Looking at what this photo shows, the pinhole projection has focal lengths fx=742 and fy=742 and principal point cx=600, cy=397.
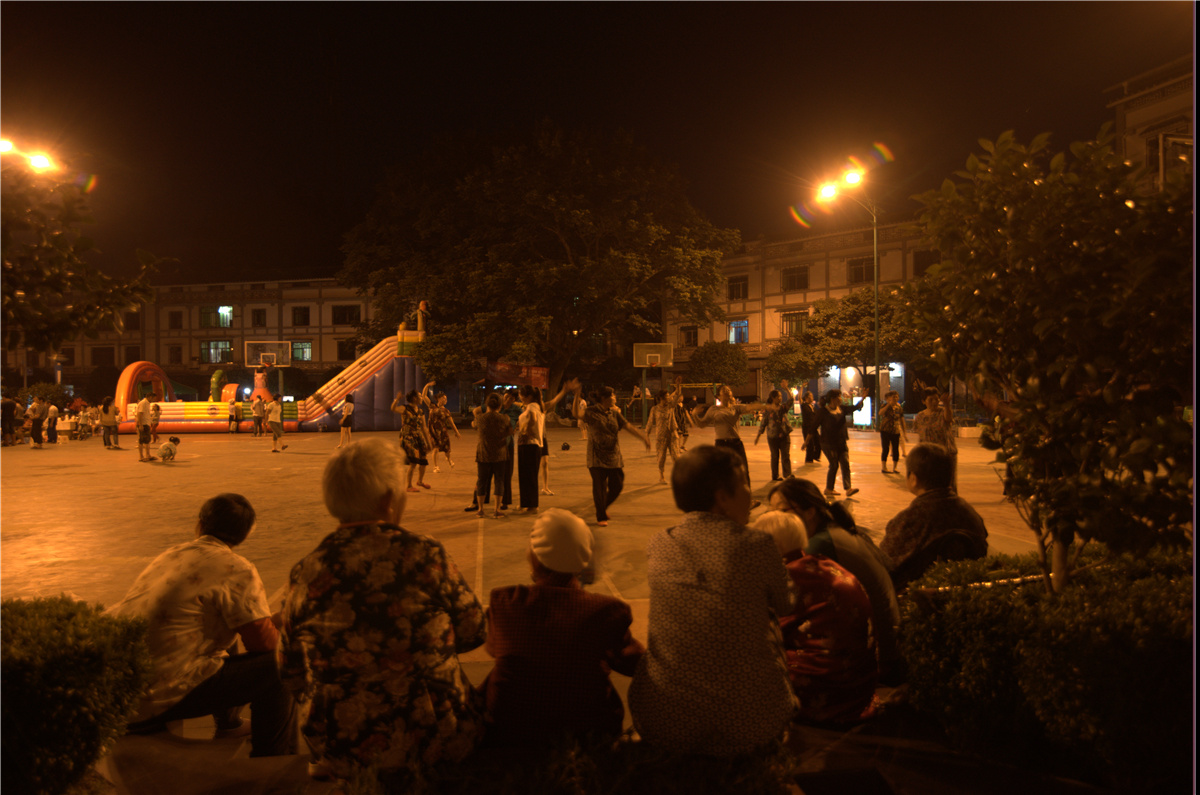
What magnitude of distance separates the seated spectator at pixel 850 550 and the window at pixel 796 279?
132 ft

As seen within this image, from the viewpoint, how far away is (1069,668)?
267cm

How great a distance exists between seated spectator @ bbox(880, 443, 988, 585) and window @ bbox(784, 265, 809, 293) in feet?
130

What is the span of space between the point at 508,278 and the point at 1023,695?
2667 centimetres

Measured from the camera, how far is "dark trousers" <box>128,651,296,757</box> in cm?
318

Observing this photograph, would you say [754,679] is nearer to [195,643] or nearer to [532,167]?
[195,643]

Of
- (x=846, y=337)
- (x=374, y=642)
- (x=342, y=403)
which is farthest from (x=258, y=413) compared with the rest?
(x=374, y=642)

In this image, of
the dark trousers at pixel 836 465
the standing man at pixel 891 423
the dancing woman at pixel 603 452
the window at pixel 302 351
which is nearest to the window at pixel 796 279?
the standing man at pixel 891 423

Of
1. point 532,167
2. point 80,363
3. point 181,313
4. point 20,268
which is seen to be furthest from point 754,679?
point 80,363

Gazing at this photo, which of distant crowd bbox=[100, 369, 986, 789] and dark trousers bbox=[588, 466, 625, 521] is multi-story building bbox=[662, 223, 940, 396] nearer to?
dark trousers bbox=[588, 466, 625, 521]

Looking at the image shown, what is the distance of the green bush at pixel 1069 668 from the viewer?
2.54 metres

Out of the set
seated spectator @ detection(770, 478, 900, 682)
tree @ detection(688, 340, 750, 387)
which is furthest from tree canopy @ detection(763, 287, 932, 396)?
seated spectator @ detection(770, 478, 900, 682)

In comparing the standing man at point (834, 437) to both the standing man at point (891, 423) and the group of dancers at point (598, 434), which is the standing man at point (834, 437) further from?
the standing man at point (891, 423)

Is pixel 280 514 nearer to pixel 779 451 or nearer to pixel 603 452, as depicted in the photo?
pixel 603 452

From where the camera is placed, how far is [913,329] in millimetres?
3832
